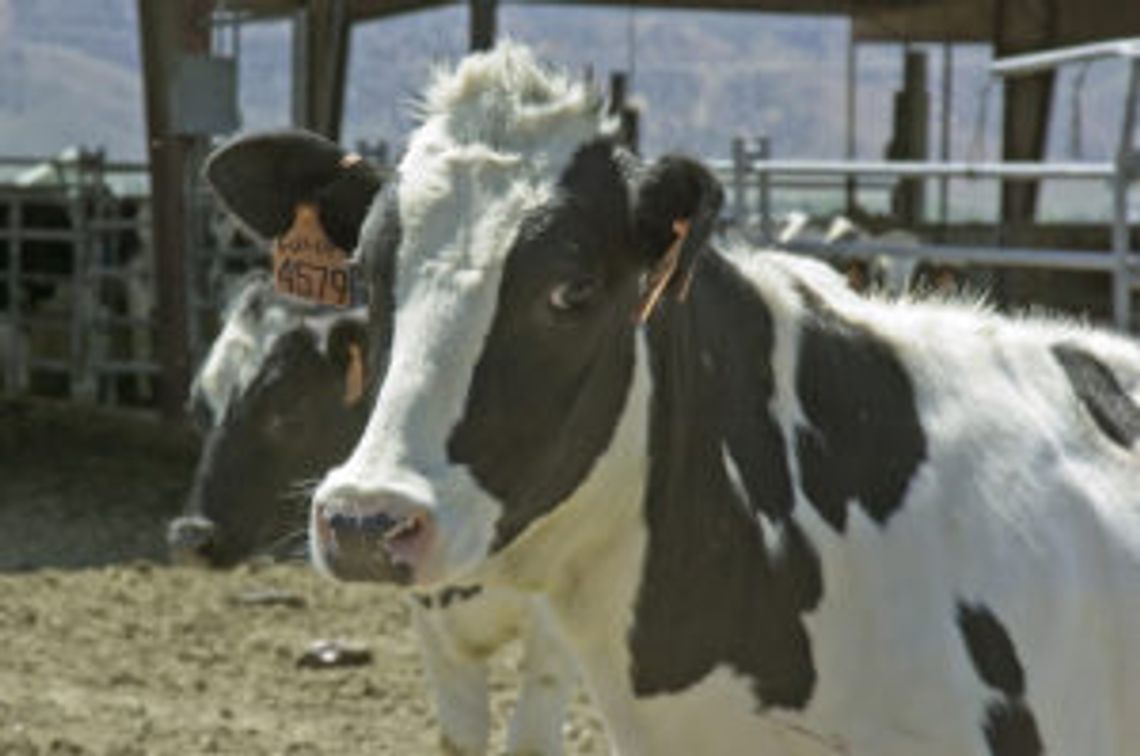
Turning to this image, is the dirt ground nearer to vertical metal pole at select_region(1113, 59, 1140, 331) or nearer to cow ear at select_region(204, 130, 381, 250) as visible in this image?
vertical metal pole at select_region(1113, 59, 1140, 331)

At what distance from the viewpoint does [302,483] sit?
18.8 feet

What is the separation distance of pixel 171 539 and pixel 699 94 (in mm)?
39537

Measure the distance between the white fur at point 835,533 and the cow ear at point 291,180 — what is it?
24cm

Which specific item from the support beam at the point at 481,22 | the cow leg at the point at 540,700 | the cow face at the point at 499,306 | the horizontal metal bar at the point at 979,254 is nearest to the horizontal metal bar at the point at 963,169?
the horizontal metal bar at the point at 979,254

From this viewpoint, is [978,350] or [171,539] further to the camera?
[171,539]

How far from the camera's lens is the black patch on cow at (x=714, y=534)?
10.3ft

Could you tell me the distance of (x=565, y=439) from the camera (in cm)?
302

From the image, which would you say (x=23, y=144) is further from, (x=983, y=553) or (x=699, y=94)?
(x=983, y=553)

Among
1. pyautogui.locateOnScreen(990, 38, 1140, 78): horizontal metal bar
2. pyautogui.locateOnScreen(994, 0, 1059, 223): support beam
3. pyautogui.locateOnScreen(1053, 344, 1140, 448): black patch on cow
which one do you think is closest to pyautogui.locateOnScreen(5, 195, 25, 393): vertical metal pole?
pyautogui.locateOnScreen(994, 0, 1059, 223): support beam

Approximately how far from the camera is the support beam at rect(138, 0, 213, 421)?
12.8 meters

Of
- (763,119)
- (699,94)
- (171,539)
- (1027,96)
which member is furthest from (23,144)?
(171,539)

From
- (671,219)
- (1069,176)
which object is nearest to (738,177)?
(1069,176)

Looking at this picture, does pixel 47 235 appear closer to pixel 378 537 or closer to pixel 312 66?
pixel 312 66

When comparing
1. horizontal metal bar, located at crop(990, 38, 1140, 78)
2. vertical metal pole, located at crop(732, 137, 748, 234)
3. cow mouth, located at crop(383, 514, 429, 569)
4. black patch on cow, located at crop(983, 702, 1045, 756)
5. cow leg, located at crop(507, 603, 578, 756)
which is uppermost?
horizontal metal bar, located at crop(990, 38, 1140, 78)
